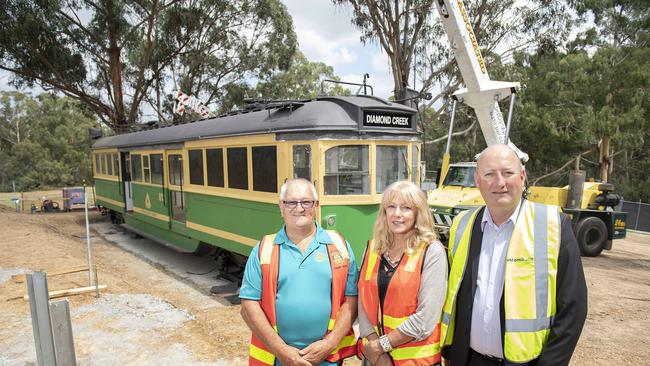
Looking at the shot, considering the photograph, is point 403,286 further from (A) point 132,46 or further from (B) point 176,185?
(A) point 132,46

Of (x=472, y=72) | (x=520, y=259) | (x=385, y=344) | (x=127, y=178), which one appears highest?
(x=472, y=72)

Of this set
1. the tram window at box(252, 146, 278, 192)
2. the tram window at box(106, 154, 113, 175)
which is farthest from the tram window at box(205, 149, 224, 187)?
the tram window at box(106, 154, 113, 175)

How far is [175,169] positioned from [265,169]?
3.42m

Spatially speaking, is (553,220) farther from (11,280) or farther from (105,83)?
(105,83)

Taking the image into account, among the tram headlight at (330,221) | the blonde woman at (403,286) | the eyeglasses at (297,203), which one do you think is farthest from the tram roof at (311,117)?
the blonde woman at (403,286)

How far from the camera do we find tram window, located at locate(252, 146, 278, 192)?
6.52 metres

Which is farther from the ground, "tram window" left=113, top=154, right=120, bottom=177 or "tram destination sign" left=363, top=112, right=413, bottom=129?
"tram destination sign" left=363, top=112, right=413, bottom=129

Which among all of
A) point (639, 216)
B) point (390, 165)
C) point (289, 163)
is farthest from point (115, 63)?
point (639, 216)

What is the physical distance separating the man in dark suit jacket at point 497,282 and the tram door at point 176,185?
25.2ft

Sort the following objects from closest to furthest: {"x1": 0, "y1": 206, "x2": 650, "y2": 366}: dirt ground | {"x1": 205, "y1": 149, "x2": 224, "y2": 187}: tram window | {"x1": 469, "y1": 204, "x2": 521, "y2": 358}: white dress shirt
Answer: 1. {"x1": 469, "y1": 204, "x2": 521, "y2": 358}: white dress shirt
2. {"x1": 0, "y1": 206, "x2": 650, "y2": 366}: dirt ground
3. {"x1": 205, "y1": 149, "x2": 224, "y2": 187}: tram window

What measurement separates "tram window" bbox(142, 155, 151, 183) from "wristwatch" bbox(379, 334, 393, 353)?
921cm

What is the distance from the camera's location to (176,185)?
930 centimetres

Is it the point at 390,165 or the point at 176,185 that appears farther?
the point at 176,185

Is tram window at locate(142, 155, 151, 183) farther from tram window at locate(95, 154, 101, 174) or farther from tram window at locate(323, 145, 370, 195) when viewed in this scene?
tram window at locate(323, 145, 370, 195)
